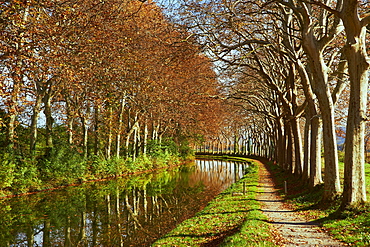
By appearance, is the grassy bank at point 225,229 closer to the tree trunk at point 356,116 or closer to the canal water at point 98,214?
the canal water at point 98,214

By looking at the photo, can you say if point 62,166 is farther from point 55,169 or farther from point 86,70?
point 86,70

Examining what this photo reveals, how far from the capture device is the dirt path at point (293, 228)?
8586 mm

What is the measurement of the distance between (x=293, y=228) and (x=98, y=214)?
1015cm

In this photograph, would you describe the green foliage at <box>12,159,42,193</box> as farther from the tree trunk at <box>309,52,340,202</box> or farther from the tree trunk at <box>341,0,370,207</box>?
the tree trunk at <box>341,0,370,207</box>

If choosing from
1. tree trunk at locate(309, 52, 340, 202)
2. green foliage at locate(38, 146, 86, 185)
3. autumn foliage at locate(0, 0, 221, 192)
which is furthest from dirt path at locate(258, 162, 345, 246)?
green foliage at locate(38, 146, 86, 185)

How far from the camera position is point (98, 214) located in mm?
15719

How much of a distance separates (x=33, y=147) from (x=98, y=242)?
14.3 m

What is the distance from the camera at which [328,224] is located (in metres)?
9.88

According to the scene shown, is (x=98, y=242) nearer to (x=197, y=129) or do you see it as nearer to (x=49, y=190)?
(x=49, y=190)

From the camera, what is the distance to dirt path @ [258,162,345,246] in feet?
28.2

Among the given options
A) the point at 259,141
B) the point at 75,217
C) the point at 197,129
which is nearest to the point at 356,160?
the point at 75,217

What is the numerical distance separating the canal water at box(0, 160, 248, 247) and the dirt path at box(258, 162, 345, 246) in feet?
15.0

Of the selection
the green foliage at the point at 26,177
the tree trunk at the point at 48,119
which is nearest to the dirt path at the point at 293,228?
the green foliage at the point at 26,177

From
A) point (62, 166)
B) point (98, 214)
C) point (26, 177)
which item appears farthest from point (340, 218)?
point (62, 166)
